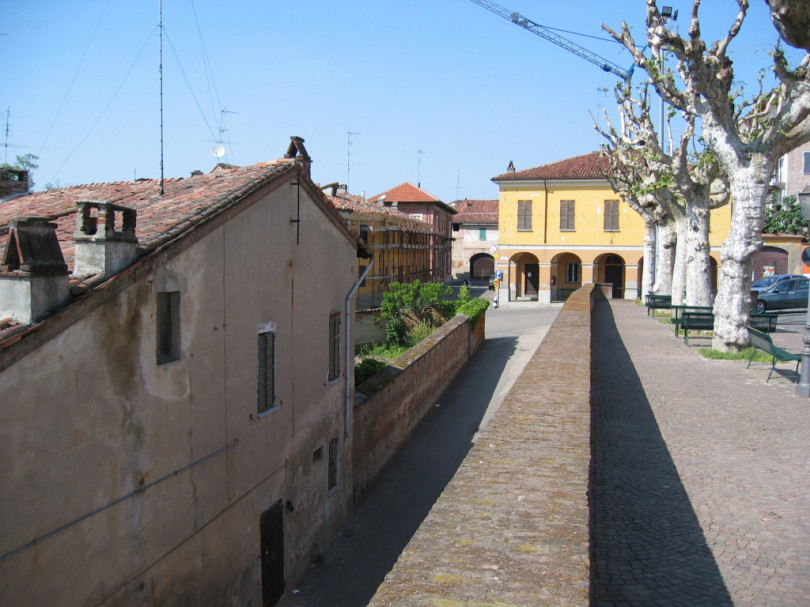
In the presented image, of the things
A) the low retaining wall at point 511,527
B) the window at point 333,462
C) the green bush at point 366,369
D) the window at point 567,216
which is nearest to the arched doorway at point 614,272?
the window at point 567,216

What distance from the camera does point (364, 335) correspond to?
24.6 metres

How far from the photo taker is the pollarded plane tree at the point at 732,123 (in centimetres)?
1438

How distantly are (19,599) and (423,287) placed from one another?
22099 millimetres

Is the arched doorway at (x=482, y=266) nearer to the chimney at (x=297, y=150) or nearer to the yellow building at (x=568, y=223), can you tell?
the yellow building at (x=568, y=223)

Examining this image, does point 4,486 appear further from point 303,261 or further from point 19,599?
point 303,261

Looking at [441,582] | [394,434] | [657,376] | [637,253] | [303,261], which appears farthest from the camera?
[637,253]

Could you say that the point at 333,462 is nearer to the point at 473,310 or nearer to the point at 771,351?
the point at 771,351

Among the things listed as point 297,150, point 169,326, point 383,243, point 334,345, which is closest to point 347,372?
point 334,345

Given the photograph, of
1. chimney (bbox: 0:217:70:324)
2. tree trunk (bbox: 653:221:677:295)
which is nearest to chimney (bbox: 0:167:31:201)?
chimney (bbox: 0:217:70:324)

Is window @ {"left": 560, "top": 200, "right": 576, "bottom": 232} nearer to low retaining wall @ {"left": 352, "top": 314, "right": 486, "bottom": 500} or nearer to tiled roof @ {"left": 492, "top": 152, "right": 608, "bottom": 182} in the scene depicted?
tiled roof @ {"left": 492, "top": 152, "right": 608, "bottom": 182}

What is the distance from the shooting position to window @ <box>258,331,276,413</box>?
9.27 m

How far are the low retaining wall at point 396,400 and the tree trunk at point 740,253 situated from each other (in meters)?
7.30

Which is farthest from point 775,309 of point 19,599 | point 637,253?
point 19,599

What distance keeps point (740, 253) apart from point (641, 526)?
1144 cm
